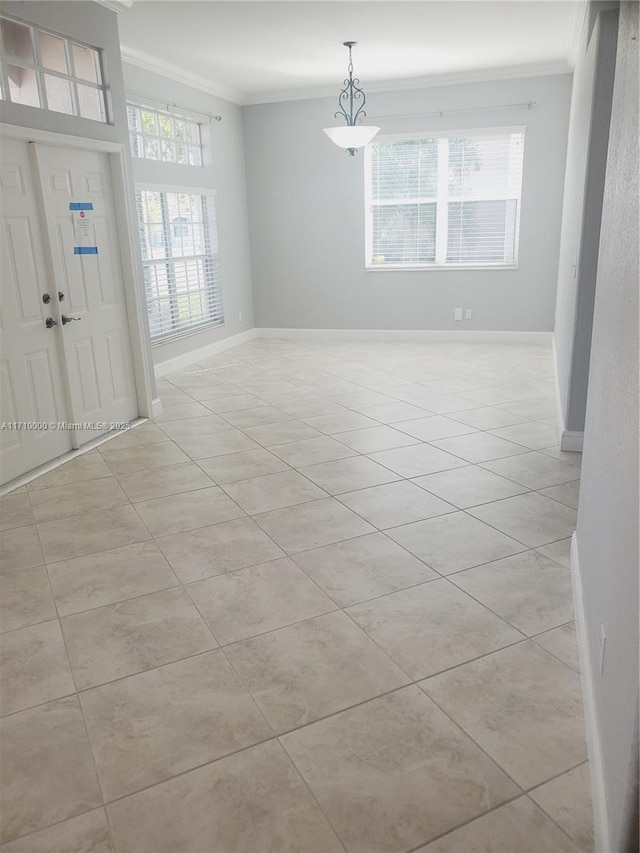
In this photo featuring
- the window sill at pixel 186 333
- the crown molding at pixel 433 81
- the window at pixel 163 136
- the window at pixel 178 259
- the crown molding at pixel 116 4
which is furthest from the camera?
the crown molding at pixel 433 81

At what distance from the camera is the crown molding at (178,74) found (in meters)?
5.44

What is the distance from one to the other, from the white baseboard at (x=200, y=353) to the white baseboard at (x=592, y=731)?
189 inches

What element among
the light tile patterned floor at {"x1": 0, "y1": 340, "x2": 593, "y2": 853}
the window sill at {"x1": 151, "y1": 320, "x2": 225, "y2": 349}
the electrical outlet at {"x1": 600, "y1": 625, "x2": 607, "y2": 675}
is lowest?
the light tile patterned floor at {"x1": 0, "y1": 340, "x2": 593, "y2": 853}

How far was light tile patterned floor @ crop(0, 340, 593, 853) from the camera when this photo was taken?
164cm

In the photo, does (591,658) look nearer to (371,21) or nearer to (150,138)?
(371,21)

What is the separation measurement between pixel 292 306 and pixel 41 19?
15.6ft

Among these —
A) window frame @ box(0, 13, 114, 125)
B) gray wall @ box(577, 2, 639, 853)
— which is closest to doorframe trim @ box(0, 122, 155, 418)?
window frame @ box(0, 13, 114, 125)

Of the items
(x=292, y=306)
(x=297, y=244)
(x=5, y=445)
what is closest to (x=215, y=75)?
(x=297, y=244)

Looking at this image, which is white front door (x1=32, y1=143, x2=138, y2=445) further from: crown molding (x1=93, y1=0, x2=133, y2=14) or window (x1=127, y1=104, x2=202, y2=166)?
window (x1=127, y1=104, x2=202, y2=166)

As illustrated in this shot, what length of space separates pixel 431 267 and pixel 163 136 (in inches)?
130

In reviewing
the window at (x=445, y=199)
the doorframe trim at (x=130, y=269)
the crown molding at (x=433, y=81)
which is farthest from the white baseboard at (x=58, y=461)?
the crown molding at (x=433, y=81)

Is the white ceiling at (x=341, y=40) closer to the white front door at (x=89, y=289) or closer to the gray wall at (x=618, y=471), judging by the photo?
the white front door at (x=89, y=289)

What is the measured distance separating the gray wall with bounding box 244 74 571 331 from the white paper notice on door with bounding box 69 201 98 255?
392 cm

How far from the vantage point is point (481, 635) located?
231 cm
